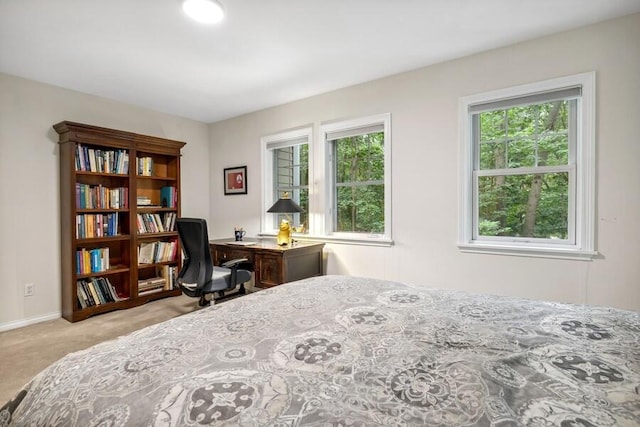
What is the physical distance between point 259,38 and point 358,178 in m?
1.72

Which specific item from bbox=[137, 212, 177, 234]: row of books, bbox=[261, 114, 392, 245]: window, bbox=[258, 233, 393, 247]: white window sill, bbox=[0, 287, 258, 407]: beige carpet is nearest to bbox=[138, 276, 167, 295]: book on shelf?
bbox=[0, 287, 258, 407]: beige carpet

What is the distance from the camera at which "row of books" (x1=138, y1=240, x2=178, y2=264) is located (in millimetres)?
3879

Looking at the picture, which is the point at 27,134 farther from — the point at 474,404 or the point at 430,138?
the point at 474,404

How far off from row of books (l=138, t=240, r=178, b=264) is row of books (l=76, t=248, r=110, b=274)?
41cm

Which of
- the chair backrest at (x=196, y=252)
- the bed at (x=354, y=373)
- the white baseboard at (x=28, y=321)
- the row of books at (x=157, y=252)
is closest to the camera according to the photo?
the bed at (x=354, y=373)

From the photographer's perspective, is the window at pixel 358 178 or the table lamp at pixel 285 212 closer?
the window at pixel 358 178

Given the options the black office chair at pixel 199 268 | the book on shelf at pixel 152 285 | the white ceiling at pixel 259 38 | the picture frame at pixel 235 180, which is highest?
the white ceiling at pixel 259 38

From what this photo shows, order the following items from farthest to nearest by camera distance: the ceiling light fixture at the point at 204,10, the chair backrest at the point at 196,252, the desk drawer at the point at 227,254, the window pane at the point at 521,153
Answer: the desk drawer at the point at 227,254, the chair backrest at the point at 196,252, the window pane at the point at 521,153, the ceiling light fixture at the point at 204,10

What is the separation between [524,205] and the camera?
265cm

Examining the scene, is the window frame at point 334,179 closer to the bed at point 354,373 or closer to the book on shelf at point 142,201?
the bed at point 354,373

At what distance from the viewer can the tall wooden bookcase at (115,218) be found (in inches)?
127

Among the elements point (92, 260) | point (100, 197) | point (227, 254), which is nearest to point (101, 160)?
point (100, 197)

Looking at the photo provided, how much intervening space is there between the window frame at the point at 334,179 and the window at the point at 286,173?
327 mm

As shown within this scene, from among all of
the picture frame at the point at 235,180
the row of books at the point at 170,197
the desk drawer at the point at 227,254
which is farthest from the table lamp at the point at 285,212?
the row of books at the point at 170,197
